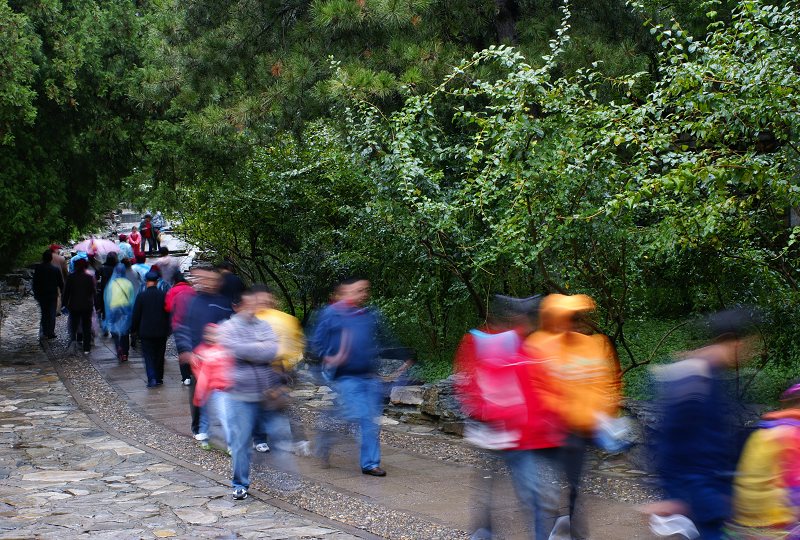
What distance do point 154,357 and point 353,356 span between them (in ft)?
19.9

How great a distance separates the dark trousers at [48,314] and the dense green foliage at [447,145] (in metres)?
1.46

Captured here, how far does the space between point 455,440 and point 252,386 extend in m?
3.41

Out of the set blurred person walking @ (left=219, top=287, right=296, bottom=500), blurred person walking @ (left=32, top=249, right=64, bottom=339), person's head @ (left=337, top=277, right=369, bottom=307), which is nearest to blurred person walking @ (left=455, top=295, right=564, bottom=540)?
blurred person walking @ (left=219, top=287, right=296, bottom=500)

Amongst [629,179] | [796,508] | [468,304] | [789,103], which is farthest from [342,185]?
[796,508]

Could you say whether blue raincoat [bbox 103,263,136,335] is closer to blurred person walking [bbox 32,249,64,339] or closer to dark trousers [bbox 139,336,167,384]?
dark trousers [bbox 139,336,167,384]

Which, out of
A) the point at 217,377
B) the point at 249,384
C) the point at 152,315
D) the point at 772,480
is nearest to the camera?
the point at 772,480

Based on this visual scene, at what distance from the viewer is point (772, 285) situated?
8977 millimetres

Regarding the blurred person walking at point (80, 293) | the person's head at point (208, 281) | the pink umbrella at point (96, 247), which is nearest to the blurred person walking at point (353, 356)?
the person's head at point (208, 281)

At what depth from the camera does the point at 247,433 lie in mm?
7395

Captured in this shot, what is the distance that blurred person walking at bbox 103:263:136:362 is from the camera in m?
15.0

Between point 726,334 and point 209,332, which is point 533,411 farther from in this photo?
point 209,332

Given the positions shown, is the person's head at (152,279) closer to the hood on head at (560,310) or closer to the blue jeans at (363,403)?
the blue jeans at (363,403)

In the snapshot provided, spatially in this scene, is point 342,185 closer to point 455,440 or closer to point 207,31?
point 207,31

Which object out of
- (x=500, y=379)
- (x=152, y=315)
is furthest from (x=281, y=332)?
(x=152, y=315)
